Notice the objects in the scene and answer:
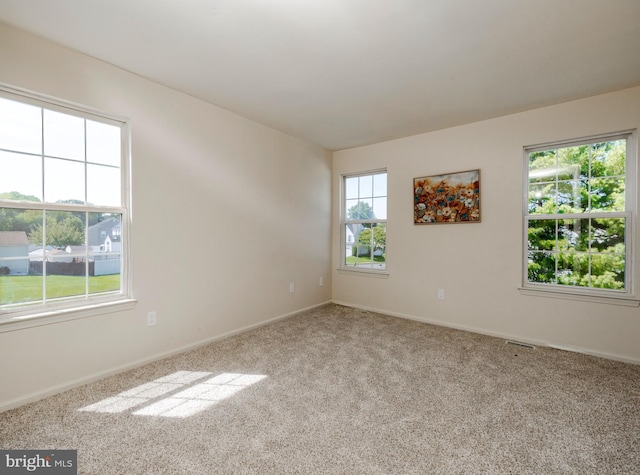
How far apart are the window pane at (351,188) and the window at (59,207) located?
3.01 m

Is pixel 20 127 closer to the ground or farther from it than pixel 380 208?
farther from it

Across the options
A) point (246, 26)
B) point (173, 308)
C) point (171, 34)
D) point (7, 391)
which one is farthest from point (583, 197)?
point (7, 391)

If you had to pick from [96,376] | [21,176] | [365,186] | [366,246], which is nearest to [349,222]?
[366,246]

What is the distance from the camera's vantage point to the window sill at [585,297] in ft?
8.55

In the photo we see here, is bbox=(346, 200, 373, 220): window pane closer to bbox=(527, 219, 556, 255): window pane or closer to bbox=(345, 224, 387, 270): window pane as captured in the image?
bbox=(345, 224, 387, 270): window pane

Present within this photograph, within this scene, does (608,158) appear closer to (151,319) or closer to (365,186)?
(365,186)

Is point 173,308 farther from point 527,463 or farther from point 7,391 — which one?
point 527,463

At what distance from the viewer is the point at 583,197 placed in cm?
287

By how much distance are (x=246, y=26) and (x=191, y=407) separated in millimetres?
2458

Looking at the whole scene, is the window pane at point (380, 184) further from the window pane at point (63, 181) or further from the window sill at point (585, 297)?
the window pane at point (63, 181)

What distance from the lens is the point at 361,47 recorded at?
203cm

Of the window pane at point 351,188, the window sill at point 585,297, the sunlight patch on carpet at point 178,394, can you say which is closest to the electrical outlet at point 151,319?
the sunlight patch on carpet at point 178,394

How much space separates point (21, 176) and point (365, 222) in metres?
3.62

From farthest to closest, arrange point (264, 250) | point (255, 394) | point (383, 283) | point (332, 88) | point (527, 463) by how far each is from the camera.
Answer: point (383, 283), point (264, 250), point (332, 88), point (255, 394), point (527, 463)
